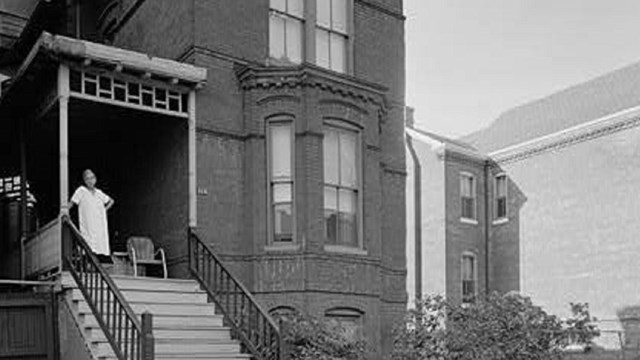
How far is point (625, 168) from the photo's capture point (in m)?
26.3

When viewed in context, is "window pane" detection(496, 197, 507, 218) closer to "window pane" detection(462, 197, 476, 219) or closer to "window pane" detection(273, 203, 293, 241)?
"window pane" detection(462, 197, 476, 219)

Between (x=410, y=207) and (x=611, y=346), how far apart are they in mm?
8236

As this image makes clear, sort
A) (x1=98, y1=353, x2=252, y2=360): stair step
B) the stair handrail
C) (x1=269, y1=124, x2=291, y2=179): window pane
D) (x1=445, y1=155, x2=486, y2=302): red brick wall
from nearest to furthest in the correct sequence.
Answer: the stair handrail → (x1=98, y1=353, x2=252, y2=360): stair step → (x1=269, y1=124, x2=291, y2=179): window pane → (x1=445, y1=155, x2=486, y2=302): red brick wall

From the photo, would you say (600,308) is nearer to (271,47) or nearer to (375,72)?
(375,72)

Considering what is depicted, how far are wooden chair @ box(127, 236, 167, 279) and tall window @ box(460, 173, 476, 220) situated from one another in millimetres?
17978

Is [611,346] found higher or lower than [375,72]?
lower

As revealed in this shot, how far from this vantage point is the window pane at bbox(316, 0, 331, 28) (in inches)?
607

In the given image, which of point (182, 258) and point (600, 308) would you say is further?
point (600, 308)

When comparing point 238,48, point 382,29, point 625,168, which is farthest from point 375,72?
point 625,168

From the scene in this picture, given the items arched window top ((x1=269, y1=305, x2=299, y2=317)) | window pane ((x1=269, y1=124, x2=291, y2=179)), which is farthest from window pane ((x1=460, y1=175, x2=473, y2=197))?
arched window top ((x1=269, y1=305, x2=299, y2=317))

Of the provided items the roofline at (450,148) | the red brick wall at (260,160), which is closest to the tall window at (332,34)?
the red brick wall at (260,160)

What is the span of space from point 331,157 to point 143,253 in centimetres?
333

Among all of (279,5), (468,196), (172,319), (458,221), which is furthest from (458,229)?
(172,319)

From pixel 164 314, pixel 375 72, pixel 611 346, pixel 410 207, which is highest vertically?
pixel 375 72
